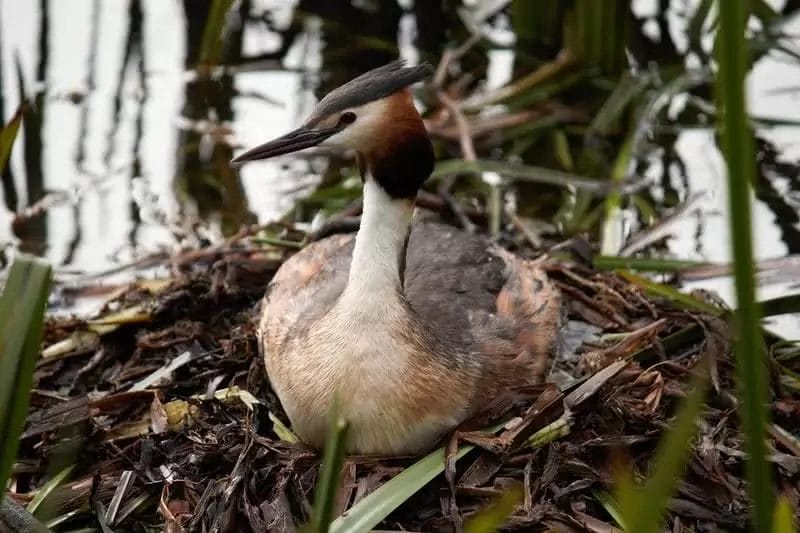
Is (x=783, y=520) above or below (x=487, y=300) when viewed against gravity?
above

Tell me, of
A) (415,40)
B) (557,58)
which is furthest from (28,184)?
(557,58)

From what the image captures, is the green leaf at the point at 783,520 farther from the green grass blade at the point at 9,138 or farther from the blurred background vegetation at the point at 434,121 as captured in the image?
the green grass blade at the point at 9,138

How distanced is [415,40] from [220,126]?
1.21 meters

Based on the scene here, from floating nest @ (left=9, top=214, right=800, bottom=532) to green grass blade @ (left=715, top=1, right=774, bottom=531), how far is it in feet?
3.89

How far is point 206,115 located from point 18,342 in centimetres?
393

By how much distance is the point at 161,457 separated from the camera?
314cm

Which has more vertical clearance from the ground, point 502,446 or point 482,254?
point 482,254

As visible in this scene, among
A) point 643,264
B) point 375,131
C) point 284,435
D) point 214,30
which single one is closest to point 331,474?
point 375,131

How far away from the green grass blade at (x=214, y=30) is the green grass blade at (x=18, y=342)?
114 inches

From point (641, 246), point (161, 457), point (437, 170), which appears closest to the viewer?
point (161, 457)

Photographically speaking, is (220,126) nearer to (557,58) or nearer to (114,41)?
(114,41)

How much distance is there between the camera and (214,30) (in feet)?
15.8

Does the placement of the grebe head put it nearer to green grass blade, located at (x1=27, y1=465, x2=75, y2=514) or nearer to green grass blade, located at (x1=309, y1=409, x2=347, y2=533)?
green grass blade, located at (x1=27, y1=465, x2=75, y2=514)

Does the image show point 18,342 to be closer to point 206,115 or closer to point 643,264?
point 643,264
